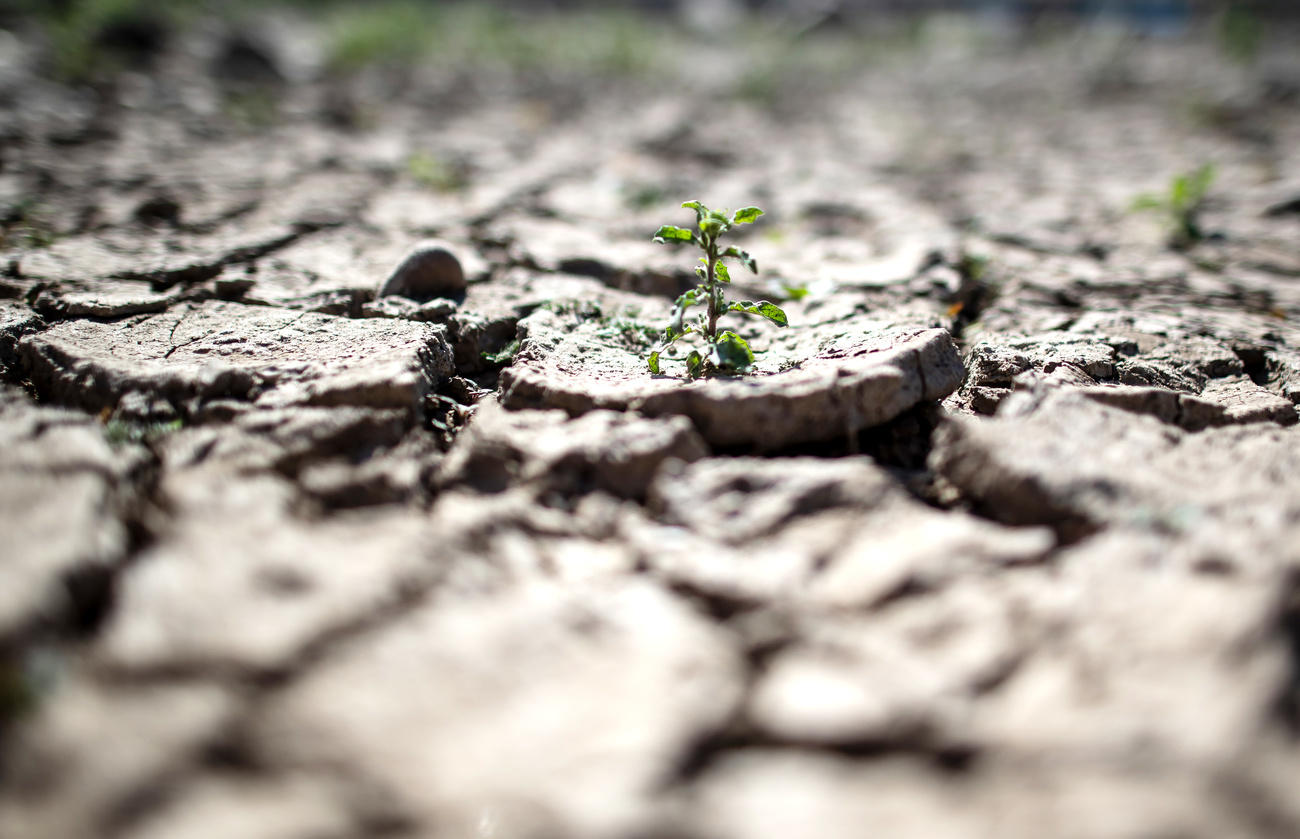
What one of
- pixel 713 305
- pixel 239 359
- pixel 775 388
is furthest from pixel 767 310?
pixel 239 359

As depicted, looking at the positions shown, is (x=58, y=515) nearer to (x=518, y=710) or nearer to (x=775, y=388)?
(x=518, y=710)

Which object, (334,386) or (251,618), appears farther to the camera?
(334,386)

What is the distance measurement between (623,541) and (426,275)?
1176 mm

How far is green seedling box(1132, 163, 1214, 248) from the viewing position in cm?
268

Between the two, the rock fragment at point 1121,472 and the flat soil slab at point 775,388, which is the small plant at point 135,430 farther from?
the rock fragment at point 1121,472

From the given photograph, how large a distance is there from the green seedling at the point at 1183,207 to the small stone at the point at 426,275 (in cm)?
243

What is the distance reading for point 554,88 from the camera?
198 inches

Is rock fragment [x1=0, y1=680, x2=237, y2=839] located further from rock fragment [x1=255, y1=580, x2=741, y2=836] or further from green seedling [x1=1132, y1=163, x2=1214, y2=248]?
green seedling [x1=1132, y1=163, x2=1214, y2=248]

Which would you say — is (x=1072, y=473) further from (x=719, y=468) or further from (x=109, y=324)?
(x=109, y=324)

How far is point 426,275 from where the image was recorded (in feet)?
6.72

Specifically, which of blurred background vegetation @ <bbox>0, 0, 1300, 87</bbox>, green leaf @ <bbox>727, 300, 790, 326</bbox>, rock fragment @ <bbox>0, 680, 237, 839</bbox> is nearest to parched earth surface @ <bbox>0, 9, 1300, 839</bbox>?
rock fragment @ <bbox>0, 680, 237, 839</bbox>

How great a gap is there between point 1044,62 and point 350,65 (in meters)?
5.44

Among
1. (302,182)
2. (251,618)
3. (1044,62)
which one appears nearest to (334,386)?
(251,618)

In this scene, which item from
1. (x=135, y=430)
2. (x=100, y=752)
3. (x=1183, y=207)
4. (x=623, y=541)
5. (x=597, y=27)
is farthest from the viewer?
(x=597, y=27)
